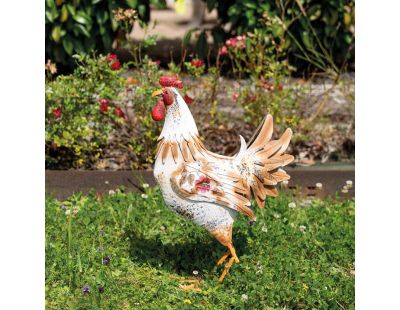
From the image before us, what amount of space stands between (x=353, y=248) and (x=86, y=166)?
7.35ft

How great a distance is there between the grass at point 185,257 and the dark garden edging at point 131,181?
0.29 feet

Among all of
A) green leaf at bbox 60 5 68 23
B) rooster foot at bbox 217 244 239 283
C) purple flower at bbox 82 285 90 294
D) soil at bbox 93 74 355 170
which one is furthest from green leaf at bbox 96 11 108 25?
purple flower at bbox 82 285 90 294

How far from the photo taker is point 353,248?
18.6ft

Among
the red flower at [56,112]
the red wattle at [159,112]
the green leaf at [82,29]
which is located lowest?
the red flower at [56,112]

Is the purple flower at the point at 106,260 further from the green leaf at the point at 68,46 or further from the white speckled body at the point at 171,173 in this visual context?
the green leaf at the point at 68,46

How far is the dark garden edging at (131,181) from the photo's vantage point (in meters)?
6.51

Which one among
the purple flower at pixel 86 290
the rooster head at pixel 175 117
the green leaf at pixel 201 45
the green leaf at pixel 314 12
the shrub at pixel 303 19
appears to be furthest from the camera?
the green leaf at pixel 201 45

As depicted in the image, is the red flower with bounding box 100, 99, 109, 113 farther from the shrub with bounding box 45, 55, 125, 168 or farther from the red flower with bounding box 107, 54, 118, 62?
the red flower with bounding box 107, 54, 118, 62

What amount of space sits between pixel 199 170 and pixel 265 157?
0.39 metres

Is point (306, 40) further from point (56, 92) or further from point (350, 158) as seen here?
point (56, 92)

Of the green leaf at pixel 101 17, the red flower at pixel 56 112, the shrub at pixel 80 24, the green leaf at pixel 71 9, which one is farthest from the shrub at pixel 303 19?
the red flower at pixel 56 112

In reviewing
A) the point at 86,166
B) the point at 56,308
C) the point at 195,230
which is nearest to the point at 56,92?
the point at 86,166

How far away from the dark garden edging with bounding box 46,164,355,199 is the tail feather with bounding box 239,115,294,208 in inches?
59.6

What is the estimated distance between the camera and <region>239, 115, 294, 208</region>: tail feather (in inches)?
197
